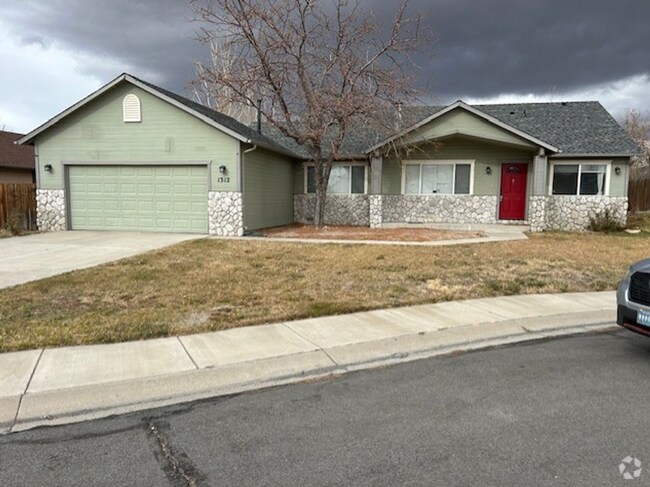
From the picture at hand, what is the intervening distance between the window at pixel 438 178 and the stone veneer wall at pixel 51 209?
1334 cm

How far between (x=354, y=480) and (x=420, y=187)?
18026mm

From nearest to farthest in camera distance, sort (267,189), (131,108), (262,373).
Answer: (262,373) → (131,108) → (267,189)

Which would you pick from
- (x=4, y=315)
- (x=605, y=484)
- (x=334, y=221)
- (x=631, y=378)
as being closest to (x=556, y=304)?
(x=631, y=378)

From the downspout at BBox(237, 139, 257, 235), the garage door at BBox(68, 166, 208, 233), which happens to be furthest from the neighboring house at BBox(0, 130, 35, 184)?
the downspout at BBox(237, 139, 257, 235)

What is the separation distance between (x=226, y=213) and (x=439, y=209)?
29.4 ft

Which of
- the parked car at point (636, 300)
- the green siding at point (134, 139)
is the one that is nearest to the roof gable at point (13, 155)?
the green siding at point (134, 139)

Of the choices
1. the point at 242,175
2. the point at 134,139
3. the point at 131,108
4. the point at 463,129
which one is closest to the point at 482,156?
the point at 463,129

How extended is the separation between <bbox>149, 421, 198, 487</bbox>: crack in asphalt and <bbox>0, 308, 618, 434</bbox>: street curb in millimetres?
489

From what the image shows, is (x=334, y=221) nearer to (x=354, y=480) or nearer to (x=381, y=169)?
(x=381, y=169)

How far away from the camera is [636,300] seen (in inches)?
192

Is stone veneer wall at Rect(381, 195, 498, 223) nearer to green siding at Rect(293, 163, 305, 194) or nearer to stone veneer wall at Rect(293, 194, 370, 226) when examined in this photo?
stone veneer wall at Rect(293, 194, 370, 226)

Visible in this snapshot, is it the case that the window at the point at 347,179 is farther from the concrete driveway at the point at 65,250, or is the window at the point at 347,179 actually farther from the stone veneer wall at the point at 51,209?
the stone veneer wall at the point at 51,209

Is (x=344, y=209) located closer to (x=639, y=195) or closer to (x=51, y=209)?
(x=51, y=209)

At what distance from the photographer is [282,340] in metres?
5.53
